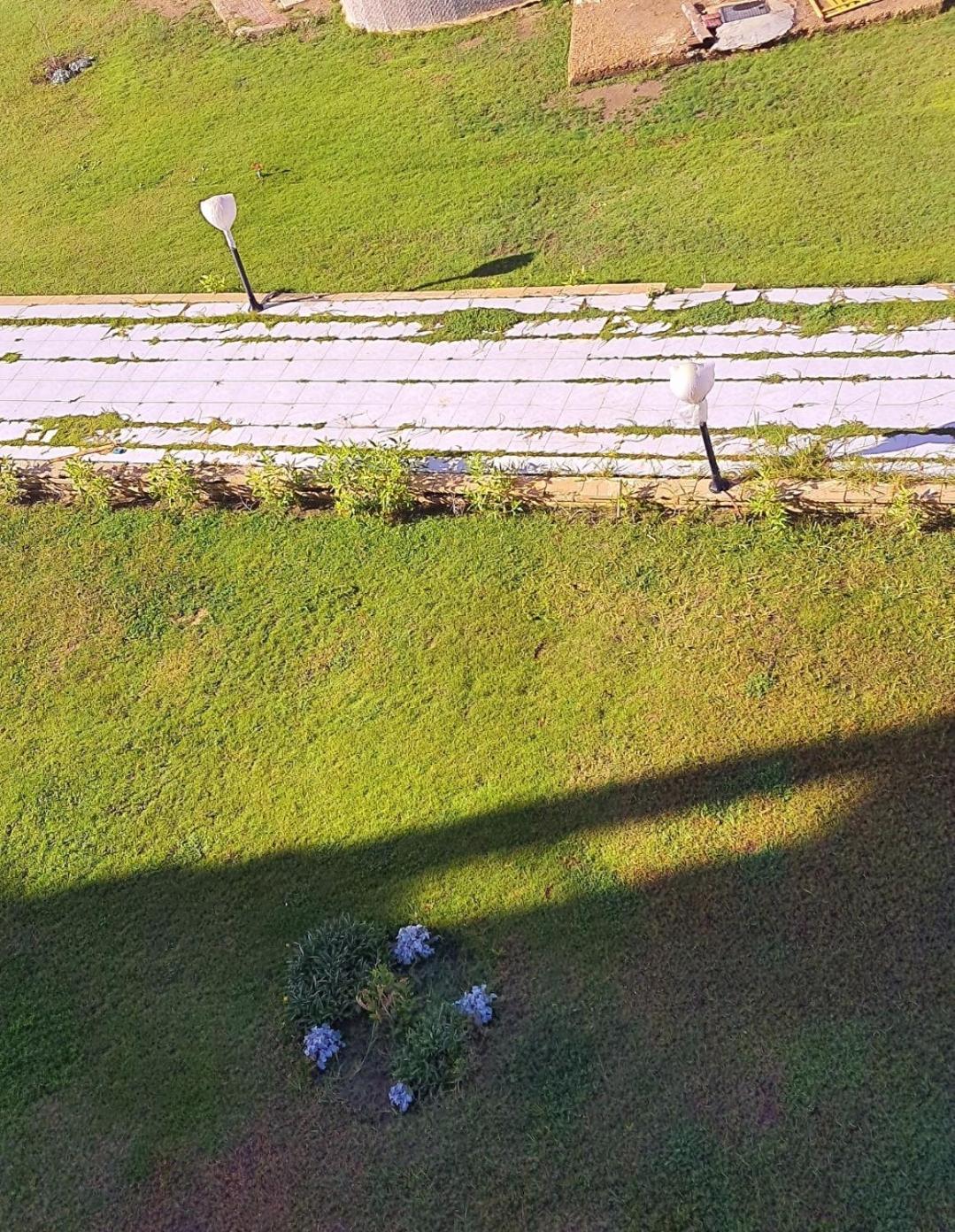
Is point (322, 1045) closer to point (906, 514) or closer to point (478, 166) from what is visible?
point (906, 514)

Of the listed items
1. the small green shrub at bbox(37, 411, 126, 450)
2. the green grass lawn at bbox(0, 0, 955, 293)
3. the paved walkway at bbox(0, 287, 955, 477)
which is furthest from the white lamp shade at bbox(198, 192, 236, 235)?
the small green shrub at bbox(37, 411, 126, 450)

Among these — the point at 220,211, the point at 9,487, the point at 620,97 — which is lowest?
the point at 9,487

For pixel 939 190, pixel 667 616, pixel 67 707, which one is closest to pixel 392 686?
pixel 667 616

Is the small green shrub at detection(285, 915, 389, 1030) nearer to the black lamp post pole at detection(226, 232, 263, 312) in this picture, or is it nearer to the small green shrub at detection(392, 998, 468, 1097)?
the small green shrub at detection(392, 998, 468, 1097)

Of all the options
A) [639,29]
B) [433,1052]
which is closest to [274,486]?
[433,1052]

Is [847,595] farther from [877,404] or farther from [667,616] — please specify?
[877,404]

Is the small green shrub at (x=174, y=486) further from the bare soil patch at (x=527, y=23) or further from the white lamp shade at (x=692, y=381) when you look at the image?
the bare soil patch at (x=527, y=23)
